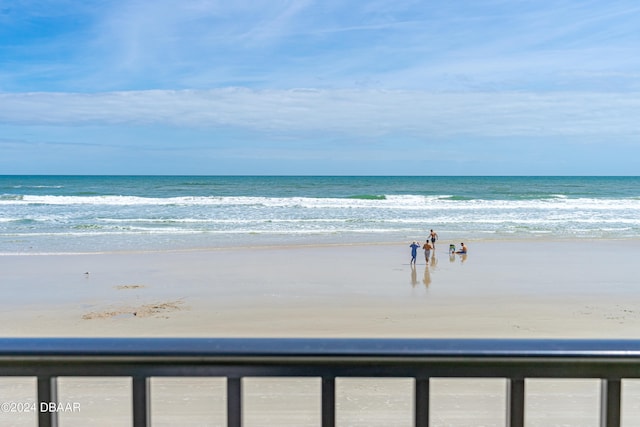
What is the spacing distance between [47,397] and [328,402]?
1.98 ft

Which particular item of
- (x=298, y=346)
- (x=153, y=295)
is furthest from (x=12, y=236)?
(x=298, y=346)

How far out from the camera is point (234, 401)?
132cm

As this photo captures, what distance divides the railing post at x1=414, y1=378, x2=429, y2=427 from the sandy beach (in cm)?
276

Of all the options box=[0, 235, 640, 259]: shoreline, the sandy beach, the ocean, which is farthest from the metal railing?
the ocean

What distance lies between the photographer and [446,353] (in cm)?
125

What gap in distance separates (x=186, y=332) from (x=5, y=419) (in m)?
3.96

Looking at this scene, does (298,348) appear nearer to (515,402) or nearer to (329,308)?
(515,402)

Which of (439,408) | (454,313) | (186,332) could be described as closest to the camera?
(439,408)

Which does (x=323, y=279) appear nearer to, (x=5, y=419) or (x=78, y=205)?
(x=5, y=419)

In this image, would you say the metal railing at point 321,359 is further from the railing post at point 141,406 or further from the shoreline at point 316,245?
the shoreline at point 316,245

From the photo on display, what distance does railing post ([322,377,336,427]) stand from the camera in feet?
4.25

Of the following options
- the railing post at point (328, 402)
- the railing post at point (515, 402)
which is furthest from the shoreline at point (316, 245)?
the railing post at point (515, 402)

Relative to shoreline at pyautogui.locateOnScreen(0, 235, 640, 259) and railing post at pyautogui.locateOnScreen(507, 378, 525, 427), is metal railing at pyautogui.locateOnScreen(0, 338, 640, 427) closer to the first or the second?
railing post at pyautogui.locateOnScreen(507, 378, 525, 427)

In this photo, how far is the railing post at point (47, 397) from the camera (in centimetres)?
129
